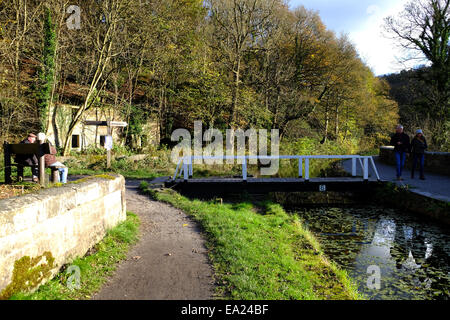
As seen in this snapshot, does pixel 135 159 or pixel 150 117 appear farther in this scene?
pixel 150 117

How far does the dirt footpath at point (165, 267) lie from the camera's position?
416 centimetres

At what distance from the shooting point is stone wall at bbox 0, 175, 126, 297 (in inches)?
136

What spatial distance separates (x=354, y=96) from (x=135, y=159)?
2034 centimetres

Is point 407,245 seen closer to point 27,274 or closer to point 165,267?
point 165,267

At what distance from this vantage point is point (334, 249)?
24.6 ft

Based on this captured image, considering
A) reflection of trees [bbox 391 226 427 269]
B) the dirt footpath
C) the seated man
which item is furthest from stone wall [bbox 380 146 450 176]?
the seated man

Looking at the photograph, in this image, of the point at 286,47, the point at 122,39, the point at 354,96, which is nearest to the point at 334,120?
the point at 354,96

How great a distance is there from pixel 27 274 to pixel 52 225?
2.28ft

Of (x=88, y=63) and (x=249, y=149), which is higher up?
(x=88, y=63)

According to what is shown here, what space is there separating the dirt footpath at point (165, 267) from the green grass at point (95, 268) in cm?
12

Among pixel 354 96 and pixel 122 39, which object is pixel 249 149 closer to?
pixel 122 39

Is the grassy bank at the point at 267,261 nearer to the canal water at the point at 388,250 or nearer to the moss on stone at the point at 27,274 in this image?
the canal water at the point at 388,250

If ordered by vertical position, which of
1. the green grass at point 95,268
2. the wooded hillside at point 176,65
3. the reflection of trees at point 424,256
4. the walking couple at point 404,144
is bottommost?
the reflection of trees at point 424,256

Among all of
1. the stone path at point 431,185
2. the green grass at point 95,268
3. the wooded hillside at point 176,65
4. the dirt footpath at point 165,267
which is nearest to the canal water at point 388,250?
the stone path at point 431,185
